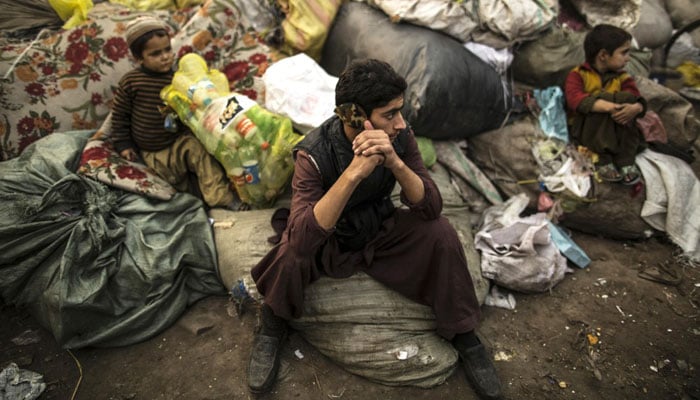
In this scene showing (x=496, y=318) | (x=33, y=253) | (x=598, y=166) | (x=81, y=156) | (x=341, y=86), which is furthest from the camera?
(x=598, y=166)

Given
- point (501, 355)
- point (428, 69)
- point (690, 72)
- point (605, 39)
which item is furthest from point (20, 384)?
point (690, 72)

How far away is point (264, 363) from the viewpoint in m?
2.05

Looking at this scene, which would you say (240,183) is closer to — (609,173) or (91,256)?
(91,256)

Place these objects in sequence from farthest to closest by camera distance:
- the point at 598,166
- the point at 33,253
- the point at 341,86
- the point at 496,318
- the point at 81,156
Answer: the point at 598,166, the point at 81,156, the point at 496,318, the point at 33,253, the point at 341,86

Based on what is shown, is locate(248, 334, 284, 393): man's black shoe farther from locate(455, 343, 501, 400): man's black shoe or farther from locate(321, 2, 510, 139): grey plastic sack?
locate(321, 2, 510, 139): grey plastic sack

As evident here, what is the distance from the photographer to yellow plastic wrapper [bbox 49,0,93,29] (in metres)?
3.05

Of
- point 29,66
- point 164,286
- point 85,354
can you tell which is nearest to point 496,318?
point 164,286

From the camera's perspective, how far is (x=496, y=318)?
2432 millimetres

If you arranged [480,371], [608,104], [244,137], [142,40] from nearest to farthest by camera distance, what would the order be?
[480,371]
[244,137]
[142,40]
[608,104]

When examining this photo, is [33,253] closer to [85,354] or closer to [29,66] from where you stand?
[85,354]

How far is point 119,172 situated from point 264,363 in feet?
4.56

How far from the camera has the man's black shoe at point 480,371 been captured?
1957 mm

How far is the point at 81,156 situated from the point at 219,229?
37.7 inches

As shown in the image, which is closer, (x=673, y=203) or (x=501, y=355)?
(x=501, y=355)
